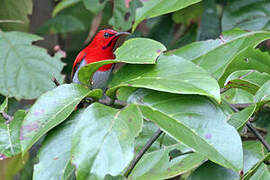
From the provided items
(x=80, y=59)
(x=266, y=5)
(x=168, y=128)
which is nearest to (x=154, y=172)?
(x=168, y=128)

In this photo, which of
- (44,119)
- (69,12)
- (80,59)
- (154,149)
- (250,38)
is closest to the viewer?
(44,119)

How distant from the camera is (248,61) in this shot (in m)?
1.30

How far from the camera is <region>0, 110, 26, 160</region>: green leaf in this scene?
107 centimetres

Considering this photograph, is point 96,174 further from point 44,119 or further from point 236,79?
point 236,79

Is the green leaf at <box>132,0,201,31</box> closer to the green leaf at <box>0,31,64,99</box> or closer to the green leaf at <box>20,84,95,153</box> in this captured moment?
the green leaf at <box>20,84,95,153</box>

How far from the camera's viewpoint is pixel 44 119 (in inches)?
37.1

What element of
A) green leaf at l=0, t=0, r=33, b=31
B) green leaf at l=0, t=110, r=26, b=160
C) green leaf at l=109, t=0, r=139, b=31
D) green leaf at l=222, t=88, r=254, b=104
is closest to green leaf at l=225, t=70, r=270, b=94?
green leaf at l=222, t=88, r=254, b=104

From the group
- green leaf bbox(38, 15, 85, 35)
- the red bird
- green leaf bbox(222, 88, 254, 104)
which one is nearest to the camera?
green leaf bbox(222, 88, 254, 104)

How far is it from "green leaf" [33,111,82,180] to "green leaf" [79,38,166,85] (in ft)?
0.47

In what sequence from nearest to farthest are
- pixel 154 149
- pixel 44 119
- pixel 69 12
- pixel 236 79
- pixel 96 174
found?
1. pixel 96 174
2. pixel 44 119
3. pixel 236 79
4. pixel 154 149
5. pixel 69 12

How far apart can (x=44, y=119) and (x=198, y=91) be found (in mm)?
342

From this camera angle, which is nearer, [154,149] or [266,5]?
[154,149]

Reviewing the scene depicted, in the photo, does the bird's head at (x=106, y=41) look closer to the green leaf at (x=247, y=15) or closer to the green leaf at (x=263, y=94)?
the green leaf at (x=247, y=15)

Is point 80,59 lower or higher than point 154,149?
lower
